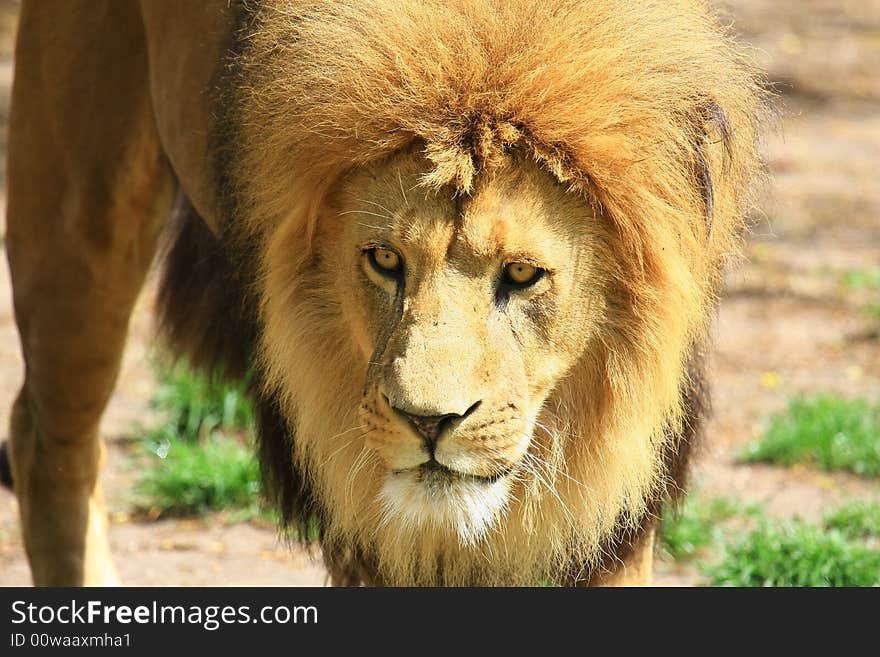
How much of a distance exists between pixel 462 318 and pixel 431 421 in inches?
7.5

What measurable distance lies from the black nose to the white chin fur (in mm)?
117

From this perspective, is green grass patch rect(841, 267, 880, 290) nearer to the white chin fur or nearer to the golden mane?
the golden mane

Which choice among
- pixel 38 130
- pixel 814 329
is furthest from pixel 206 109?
pixel 814 329

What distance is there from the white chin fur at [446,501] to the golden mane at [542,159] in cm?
20

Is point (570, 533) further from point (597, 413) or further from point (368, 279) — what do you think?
point (368, 279)

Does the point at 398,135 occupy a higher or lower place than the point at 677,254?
higher

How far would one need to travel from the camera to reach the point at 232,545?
14.6 ft

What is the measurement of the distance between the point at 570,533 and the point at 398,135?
3.01ft

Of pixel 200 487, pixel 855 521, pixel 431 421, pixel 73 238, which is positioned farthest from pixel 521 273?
pixel 200 487

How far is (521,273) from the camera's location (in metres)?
2.44

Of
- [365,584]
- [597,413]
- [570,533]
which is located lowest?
[365,584]

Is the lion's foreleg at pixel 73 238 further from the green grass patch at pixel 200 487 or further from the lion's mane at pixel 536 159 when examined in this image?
the green grass patch at pixel 200 487

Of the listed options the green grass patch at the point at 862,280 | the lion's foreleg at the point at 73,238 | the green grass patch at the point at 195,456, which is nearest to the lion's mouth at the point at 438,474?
the lion's foreleg at the point at 73,238

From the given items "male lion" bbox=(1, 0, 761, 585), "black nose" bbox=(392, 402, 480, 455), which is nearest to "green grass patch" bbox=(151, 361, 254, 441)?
"male lion" bbox=(1, 0, 761, 585)
